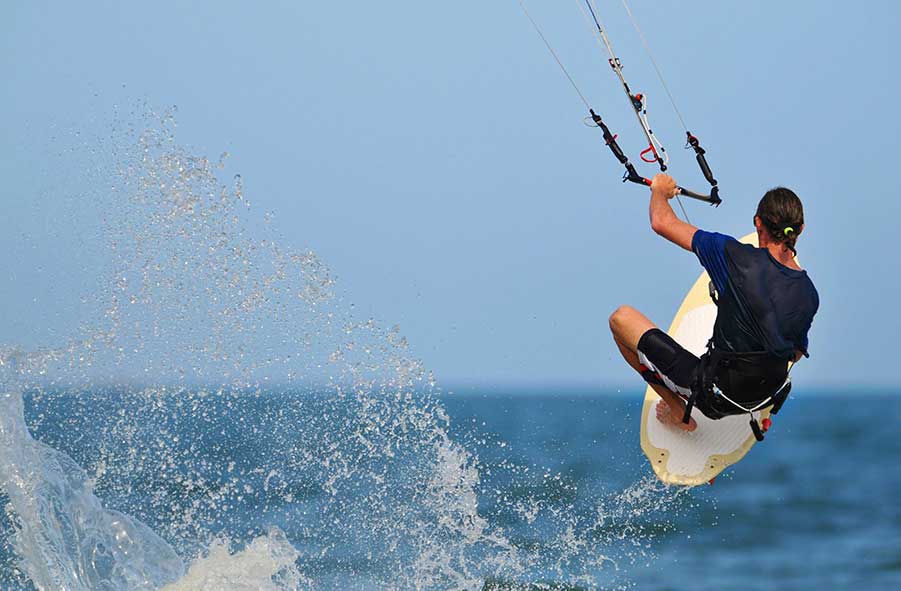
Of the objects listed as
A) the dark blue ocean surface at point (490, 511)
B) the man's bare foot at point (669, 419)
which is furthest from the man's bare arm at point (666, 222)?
the dark blue ocean surface at point (490, 511)

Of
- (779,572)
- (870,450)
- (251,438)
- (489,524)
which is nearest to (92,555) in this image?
(489,524)

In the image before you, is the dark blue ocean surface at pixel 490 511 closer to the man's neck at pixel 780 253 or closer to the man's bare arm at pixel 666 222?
the man's bare arm at pixel 666 222

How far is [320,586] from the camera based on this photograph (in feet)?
26.2

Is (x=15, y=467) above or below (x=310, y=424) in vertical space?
below

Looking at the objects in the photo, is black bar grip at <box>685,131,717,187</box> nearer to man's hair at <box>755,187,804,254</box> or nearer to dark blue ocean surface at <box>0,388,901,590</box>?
man's hair at <box>755,187,804,254</box>

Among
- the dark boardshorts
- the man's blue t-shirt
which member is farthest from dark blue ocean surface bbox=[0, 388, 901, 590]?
the man's blue t-shirt

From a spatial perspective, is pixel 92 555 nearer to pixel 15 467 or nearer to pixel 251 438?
pixel 15 467

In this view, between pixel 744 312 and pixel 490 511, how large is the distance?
27.0ft

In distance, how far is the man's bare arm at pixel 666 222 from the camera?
18.1 feet

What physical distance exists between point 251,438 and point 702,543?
21.3 ft

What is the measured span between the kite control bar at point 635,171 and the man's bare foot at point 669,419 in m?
1.51

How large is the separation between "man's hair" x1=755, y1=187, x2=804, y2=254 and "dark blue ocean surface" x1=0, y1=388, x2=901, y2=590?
8.34 ft

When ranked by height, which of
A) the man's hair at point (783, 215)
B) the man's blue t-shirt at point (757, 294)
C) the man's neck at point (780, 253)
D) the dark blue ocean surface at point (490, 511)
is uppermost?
the man's hair at point (783, 215)

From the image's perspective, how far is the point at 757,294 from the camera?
17.4 ft
